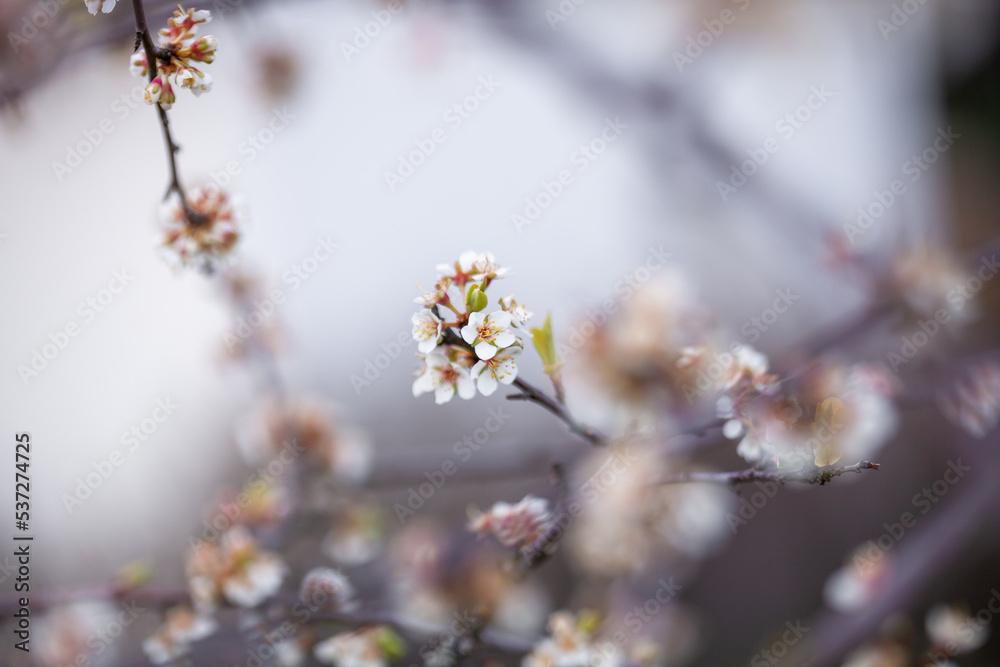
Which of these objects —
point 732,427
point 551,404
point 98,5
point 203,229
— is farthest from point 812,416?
point 98,5

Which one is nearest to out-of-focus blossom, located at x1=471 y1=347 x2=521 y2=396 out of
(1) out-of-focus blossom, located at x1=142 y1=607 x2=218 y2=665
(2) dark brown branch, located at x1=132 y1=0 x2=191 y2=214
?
(2) dark brown branch, located at x1=132 y1=0 x2=191 y2=214

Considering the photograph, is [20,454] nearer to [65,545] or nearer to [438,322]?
[438,322]

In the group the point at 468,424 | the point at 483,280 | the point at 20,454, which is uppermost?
the point at 483,280

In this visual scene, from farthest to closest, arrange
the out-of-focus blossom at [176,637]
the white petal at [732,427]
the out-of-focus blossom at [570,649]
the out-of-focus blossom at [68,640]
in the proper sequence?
the out-of-focus blossom at [68,640] → the out-of-focus blossom at [176,637] → the out-of-focus blossom at [570,649] → the white petal at [732,427]

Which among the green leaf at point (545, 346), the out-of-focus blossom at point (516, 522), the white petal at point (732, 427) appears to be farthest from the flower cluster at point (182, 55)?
the white petal at point (732, 427)

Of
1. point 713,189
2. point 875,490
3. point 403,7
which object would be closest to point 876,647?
point 713,189

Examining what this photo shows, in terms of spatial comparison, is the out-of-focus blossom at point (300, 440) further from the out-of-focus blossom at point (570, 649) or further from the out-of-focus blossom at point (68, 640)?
the out-of-focus blossom at point (570, 649)

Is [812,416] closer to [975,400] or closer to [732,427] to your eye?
[732,427]
